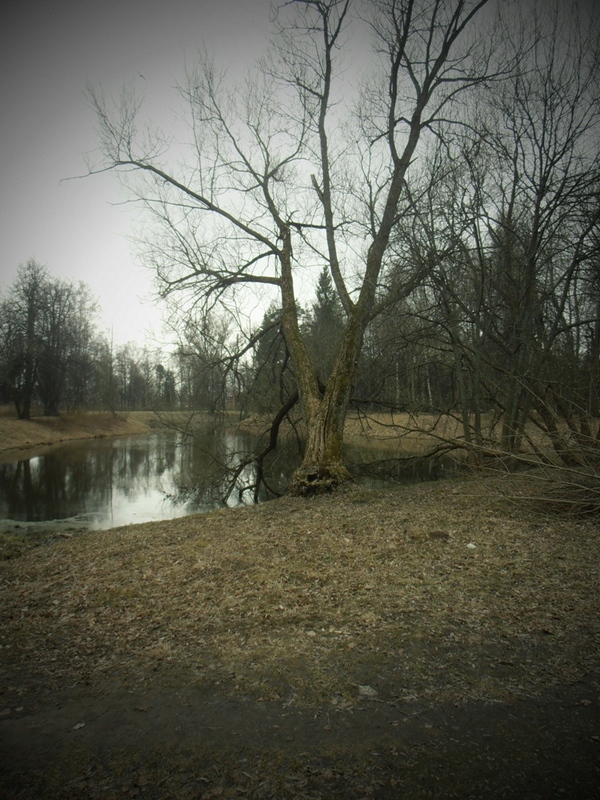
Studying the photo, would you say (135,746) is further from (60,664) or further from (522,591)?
(522,591)

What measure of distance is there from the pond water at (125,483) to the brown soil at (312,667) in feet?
19.5

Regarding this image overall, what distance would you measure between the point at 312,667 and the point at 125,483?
52.7 ft

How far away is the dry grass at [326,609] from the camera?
9.84 ft

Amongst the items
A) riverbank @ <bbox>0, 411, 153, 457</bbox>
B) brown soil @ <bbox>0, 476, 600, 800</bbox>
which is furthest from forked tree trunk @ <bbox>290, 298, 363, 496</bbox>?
riverbank @ <bbox>0, 411, 153, 457</bbox>

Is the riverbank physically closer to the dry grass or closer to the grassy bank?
the grassy bank

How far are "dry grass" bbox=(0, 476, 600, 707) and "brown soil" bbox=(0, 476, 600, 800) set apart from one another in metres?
0.02

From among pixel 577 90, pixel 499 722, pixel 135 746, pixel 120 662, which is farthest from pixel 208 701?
pixel 577 90

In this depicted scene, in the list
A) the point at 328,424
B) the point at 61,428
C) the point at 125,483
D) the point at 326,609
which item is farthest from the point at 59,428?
the point at 326,609

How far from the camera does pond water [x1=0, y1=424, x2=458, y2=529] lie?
11.9 m

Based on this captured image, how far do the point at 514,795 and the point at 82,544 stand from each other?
587 cm

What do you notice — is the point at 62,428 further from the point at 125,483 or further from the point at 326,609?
the point at 326,609

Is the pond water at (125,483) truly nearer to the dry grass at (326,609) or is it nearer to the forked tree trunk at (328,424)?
the forked tree trunk at (328,424)

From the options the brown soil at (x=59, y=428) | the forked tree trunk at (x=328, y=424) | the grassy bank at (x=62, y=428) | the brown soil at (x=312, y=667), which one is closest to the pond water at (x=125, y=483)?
the forked tree trunk at (x=328, y=424)

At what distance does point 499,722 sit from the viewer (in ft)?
8.14
